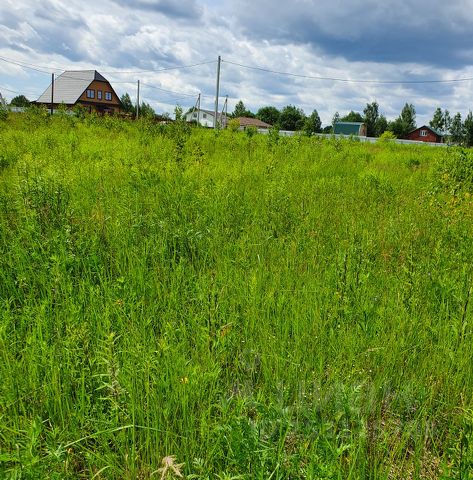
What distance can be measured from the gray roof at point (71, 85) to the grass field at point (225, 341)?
6250 cm

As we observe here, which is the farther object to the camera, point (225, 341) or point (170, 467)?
point (225, 341)

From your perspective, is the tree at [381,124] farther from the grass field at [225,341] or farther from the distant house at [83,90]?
the grass field at [225,341]

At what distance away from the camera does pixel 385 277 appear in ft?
10.3

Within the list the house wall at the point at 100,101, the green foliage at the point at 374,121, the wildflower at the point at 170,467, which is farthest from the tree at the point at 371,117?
the wildflower at the point at 170,467

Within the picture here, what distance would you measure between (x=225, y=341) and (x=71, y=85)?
6911 cm

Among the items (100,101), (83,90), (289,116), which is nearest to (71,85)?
(83,90)

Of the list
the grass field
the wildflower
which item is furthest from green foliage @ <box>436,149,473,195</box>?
the wildflower

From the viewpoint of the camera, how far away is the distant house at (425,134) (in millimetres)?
81688

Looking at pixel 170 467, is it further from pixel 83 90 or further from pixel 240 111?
pixel 240 111

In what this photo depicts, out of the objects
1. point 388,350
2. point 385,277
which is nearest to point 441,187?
point 385,277

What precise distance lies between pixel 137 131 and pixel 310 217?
9.18 metres

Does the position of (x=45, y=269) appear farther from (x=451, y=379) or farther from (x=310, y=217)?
(x=310, y=217)

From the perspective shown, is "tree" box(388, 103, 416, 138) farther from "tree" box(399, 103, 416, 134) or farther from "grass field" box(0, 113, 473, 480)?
"grass field" box(0, 113, 473, 480)

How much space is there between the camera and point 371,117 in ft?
296
